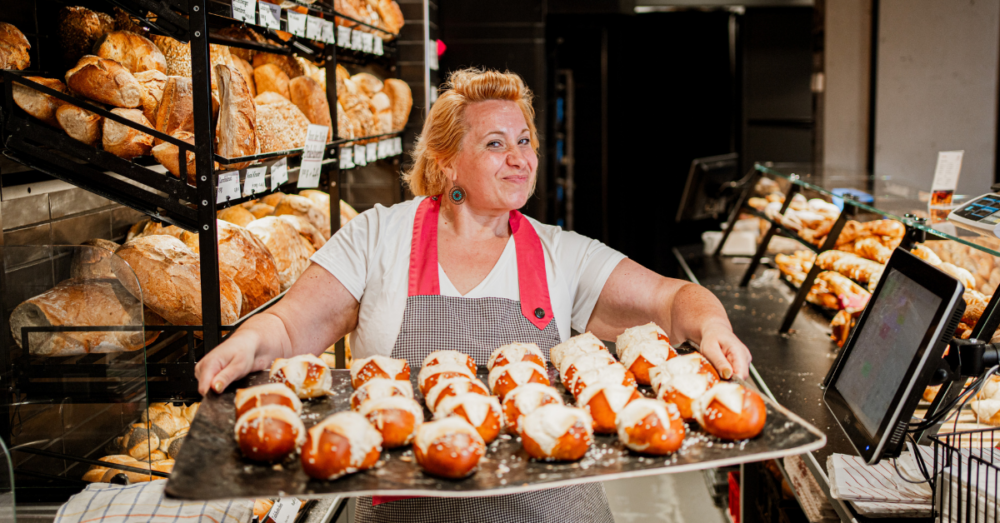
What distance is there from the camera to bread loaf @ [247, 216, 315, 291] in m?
2.38

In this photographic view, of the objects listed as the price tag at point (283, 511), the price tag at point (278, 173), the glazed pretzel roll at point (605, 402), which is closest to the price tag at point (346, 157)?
the price tag at point (278, 173)

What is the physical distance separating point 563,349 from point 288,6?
142 centimetres

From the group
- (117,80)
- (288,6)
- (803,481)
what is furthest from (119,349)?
(803,481)

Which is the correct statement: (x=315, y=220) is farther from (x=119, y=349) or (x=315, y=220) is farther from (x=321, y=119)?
(x=119, y=349)

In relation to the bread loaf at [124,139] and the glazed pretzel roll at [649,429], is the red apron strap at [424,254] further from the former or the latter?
the glazed pretzel roll at [649,429]

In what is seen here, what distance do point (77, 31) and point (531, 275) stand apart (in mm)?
1336

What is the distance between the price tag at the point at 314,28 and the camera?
2434 millimetres

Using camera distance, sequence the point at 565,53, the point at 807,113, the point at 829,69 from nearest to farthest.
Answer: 1. the point at 829,69
2. the point at 807,113
3. the point at 565,53

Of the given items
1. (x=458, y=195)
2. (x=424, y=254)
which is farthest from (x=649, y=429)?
(x=458, y=195)

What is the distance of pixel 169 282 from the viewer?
1.80 m

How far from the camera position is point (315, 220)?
120 inches

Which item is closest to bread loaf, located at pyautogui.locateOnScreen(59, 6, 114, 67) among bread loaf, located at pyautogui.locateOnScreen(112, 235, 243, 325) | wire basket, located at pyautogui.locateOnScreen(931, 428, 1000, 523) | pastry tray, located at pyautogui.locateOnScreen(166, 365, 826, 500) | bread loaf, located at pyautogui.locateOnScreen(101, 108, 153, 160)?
bread loaf, located at pyautogui.locateOnScreen(101, 108, 153, 160)

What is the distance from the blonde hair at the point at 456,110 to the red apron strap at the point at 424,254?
0.13 m

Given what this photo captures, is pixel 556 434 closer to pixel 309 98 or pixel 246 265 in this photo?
pixel 246 265
